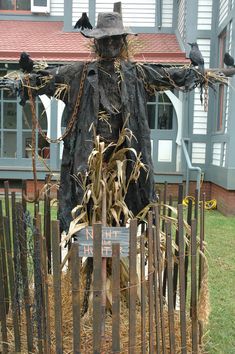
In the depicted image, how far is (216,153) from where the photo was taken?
995cm

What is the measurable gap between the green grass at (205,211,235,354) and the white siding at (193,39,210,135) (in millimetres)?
2862

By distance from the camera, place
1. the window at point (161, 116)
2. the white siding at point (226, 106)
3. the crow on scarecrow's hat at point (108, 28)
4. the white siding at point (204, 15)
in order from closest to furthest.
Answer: the crow on scarecrow's hat at point (108, 28)
the white siding at point (226, 106)
the white siding at point (204, 15)
the window at point (161, 116)

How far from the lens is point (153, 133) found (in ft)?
35.2

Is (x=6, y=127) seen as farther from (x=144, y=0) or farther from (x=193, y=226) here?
(x=193, y=226)

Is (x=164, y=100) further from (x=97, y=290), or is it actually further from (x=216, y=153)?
(x=97, y=290)

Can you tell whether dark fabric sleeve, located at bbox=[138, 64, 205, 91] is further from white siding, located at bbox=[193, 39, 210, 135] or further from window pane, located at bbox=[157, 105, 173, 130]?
window pane, located at bbox=[157, 105, 173, 130]

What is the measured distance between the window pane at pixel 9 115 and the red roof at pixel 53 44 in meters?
1.47

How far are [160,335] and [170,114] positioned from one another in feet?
27.4

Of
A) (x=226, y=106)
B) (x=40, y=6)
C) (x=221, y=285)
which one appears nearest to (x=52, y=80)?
(x=221, y=285)

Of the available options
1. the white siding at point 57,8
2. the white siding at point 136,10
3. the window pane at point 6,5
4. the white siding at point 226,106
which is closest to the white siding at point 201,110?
the white siding at point 226,106

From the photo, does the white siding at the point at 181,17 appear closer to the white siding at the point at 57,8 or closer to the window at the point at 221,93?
the window at the point at 221,93

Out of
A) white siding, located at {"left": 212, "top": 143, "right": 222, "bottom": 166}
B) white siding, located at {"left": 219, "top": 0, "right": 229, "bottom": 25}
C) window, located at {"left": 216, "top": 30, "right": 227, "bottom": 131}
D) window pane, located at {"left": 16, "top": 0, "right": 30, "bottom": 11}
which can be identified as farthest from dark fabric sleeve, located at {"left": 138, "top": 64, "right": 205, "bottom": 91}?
window pane, located at {"left": 16, "top": 0, "right": 30, "bottom": 11}

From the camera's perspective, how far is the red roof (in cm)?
984

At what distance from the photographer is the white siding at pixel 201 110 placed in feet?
33.7
